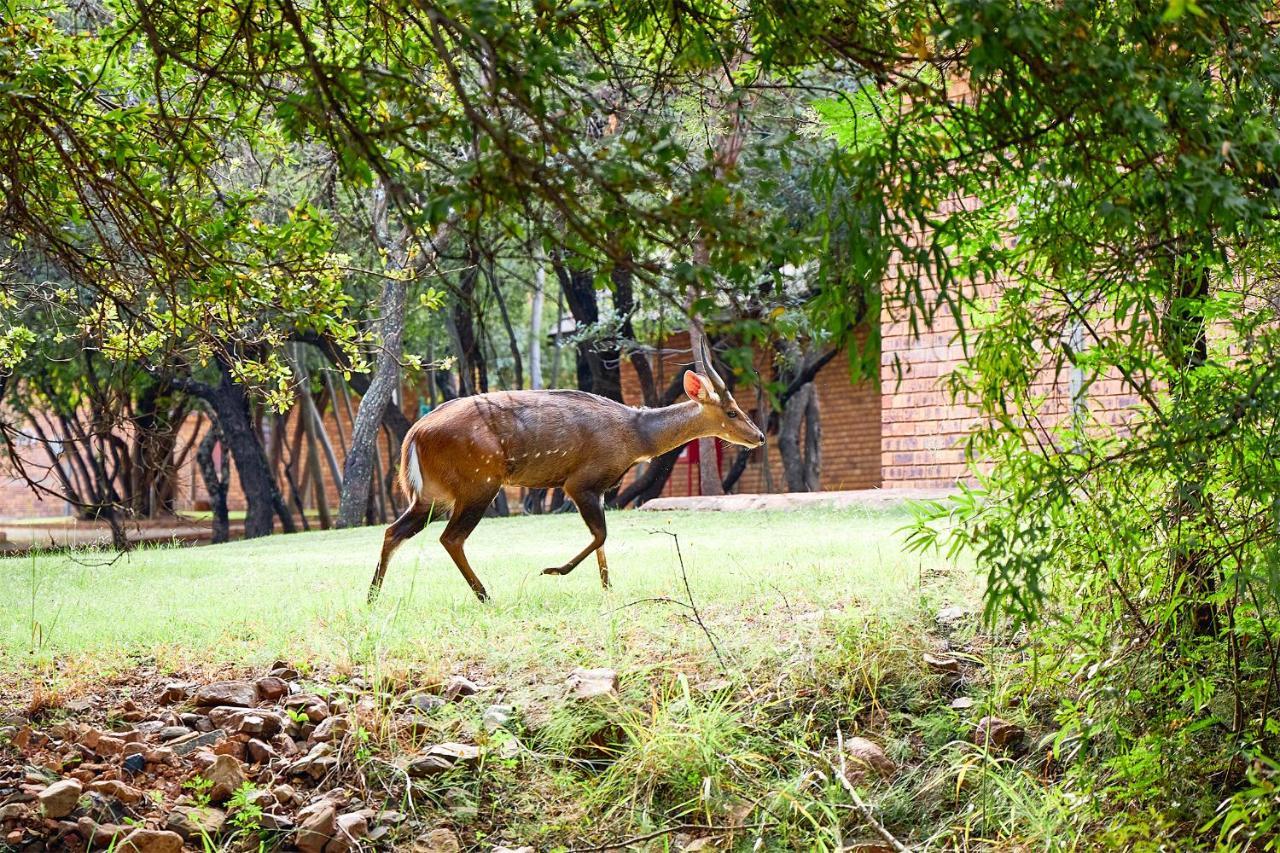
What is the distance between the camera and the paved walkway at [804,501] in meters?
13.6

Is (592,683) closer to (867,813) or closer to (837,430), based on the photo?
(867,813)

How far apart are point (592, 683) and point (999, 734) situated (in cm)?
184

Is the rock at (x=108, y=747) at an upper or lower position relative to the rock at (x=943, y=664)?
lower

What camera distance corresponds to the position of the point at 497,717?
6.08m

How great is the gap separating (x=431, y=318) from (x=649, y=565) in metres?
15.4

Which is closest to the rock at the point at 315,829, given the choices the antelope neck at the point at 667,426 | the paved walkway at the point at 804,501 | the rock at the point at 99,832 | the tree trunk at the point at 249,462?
the rock at the point at 99,832

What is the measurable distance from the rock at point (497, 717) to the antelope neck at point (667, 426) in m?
2.56

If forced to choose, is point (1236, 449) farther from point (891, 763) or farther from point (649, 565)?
point (649, 565)

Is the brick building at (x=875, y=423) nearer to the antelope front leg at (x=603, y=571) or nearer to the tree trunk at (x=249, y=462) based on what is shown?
the tree trunk at (x=249, y=462)

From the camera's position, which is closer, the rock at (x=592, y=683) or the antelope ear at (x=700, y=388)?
the rock at (x=592, y=683)

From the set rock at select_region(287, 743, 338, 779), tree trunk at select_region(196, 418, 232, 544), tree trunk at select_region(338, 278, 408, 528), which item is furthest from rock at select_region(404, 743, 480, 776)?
tree trunk at select_region(196, 418, 232, 544)

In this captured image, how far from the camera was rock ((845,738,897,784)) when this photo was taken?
589cm

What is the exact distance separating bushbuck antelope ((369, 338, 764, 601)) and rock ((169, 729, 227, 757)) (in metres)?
1.95

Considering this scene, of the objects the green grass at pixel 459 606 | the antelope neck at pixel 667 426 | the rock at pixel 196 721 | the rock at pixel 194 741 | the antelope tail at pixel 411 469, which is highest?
the antelope neck at pixel 667 426
